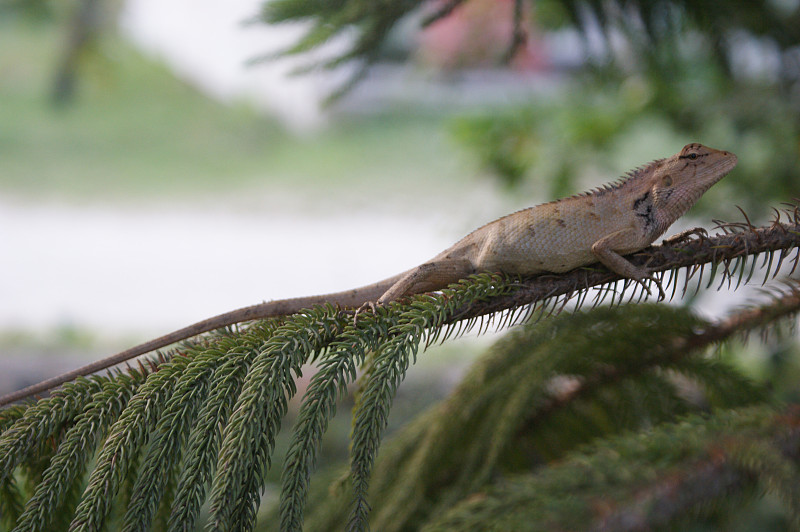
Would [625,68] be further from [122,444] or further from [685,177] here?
[122,444]

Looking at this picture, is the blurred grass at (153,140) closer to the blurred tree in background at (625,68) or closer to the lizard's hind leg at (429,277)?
the blurred tree in background at (625,68)

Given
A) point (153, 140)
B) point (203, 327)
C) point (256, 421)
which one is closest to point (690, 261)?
point (256, 421)

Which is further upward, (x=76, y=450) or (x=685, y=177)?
(x=685, y=177)

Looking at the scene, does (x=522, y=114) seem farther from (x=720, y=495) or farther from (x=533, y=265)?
(x=720, y=495)

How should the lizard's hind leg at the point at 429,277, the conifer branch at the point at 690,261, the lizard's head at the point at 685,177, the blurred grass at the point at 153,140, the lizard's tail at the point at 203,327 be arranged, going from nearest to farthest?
1. the conifer branch at the point at 690,261
2. the lizard's tail at the point at 203,327
3. the lizard's hind leg at the point at 429,277
4. the lizard's head at the point at 685,177
5. the blurred grass at the point at 153,140

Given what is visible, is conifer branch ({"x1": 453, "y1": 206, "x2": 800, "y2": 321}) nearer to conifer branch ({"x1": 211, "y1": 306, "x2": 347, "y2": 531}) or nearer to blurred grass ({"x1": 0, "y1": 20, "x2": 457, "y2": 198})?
conifer branch ({"x1": 211, "y1": 306, "x2": 347, "y2": 531})

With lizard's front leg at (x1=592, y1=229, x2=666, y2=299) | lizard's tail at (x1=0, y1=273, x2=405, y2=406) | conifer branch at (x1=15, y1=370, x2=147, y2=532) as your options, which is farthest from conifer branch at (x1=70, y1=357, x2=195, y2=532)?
lizard's front leg at (x1=592, y1=229, x2=666, y2=299)

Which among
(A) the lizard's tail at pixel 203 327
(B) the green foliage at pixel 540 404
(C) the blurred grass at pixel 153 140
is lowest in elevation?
(B) the green foliage at pixel 540 404

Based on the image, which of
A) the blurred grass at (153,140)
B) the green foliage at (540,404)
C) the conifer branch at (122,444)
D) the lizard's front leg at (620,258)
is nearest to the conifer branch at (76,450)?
the conifer branch at (122,444)
